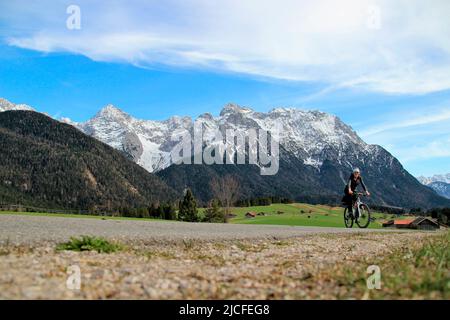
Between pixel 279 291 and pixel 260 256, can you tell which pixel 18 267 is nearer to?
pixel 279 291

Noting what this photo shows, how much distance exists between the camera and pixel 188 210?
115875 mm

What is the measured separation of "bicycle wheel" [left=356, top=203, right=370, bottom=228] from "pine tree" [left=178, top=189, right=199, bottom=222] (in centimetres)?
8898

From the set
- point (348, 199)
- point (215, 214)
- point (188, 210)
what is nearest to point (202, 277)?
point (348, 199)

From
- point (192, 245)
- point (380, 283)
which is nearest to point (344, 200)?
point (192, 245)

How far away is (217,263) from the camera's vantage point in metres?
9.73

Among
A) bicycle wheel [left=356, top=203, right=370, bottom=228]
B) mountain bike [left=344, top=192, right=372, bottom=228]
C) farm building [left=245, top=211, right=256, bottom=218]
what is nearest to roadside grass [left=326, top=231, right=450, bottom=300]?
mountain bike [left=344, top=192, right=372, bottom=228]

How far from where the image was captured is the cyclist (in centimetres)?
2489

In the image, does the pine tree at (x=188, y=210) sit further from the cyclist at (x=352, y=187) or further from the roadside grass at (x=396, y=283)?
the roadside grass at (x=396, y=283)

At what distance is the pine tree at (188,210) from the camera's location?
11556cm

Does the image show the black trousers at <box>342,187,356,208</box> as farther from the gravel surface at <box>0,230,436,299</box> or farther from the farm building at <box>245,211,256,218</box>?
the farm building at <box>245,211,256,218</box>

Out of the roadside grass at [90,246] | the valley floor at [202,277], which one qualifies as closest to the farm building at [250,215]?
the roadside grass at [90,246]

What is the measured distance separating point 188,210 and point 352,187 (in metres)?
92.1
